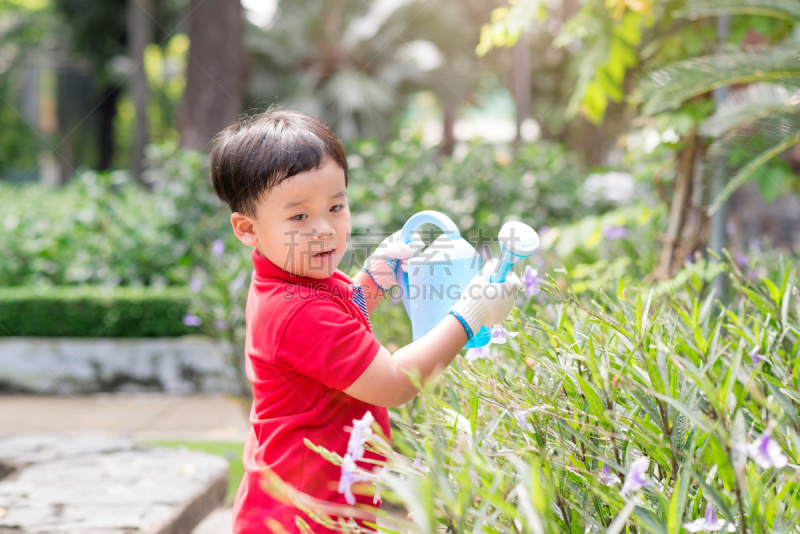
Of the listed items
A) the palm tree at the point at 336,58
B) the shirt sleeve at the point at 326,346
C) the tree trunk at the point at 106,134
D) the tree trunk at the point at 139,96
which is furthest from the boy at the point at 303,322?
the tree trunk at the point at 106,134

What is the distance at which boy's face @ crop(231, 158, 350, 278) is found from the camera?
109 cm

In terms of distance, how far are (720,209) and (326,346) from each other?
205 centimetres

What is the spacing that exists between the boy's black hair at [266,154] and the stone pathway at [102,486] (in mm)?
1109

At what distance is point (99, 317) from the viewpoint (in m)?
4.40

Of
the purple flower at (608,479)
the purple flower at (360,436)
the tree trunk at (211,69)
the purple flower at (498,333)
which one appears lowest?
the purple flower at (608,479)

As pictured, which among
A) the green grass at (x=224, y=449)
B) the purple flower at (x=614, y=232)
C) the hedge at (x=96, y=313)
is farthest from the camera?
the hedge at (x=96, y=313)

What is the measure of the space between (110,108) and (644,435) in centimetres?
1965

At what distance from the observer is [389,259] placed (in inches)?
52.7

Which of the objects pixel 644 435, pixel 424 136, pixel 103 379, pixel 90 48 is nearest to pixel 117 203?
pixel 103 379

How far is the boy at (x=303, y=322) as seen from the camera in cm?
104

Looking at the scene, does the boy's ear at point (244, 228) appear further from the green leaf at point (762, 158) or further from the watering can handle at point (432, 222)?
the green leaf at point (762, 158)

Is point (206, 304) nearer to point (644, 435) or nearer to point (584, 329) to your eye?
point (584, 329)

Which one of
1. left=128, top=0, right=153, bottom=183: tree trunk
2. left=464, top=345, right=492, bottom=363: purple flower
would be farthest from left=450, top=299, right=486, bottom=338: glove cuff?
left=128, top=0, right=153, bottom=183: tree trunk

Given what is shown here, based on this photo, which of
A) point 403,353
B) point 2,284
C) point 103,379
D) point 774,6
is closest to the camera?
point 403,353
